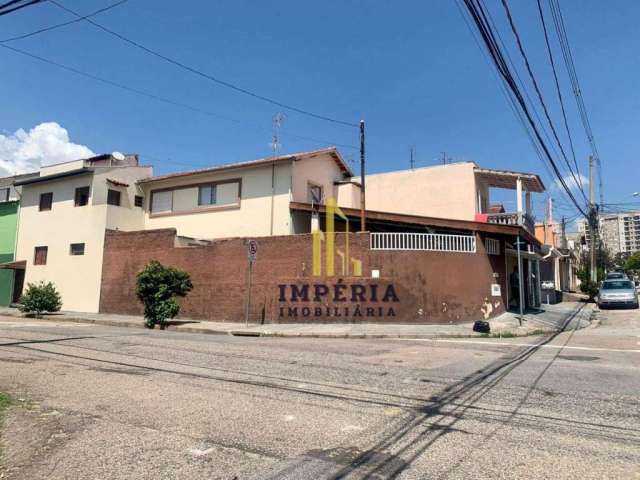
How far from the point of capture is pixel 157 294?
687 inches

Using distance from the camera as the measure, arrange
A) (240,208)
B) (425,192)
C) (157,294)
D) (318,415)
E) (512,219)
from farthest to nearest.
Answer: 1. (425,192)
2. (240,208)
3. (512,219)
4. (157,294)
5. (318,415)

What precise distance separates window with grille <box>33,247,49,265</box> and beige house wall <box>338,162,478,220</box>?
17097mm

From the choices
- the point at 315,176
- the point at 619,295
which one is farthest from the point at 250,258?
the point at 619,295

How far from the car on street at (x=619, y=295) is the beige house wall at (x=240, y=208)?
58.5 feet

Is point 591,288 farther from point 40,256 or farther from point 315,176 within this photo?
point 40,256

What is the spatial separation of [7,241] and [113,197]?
930 cm

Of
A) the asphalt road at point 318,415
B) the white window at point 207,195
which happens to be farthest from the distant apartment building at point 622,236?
the asphalt road at point 318,415

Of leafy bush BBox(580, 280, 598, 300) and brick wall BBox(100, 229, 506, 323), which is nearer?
brick wall BBox(100, 229, 506, 323)

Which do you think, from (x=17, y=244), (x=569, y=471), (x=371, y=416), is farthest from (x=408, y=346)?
(x=17, y=244)

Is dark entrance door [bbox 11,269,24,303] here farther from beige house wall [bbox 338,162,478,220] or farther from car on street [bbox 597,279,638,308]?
car on street [bbox 597,279,638,308]

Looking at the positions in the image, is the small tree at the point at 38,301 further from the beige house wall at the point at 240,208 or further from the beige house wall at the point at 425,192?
the beige house wall at the point at 425,192

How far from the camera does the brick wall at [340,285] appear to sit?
16.7 m

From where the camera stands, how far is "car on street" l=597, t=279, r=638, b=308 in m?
24.8
